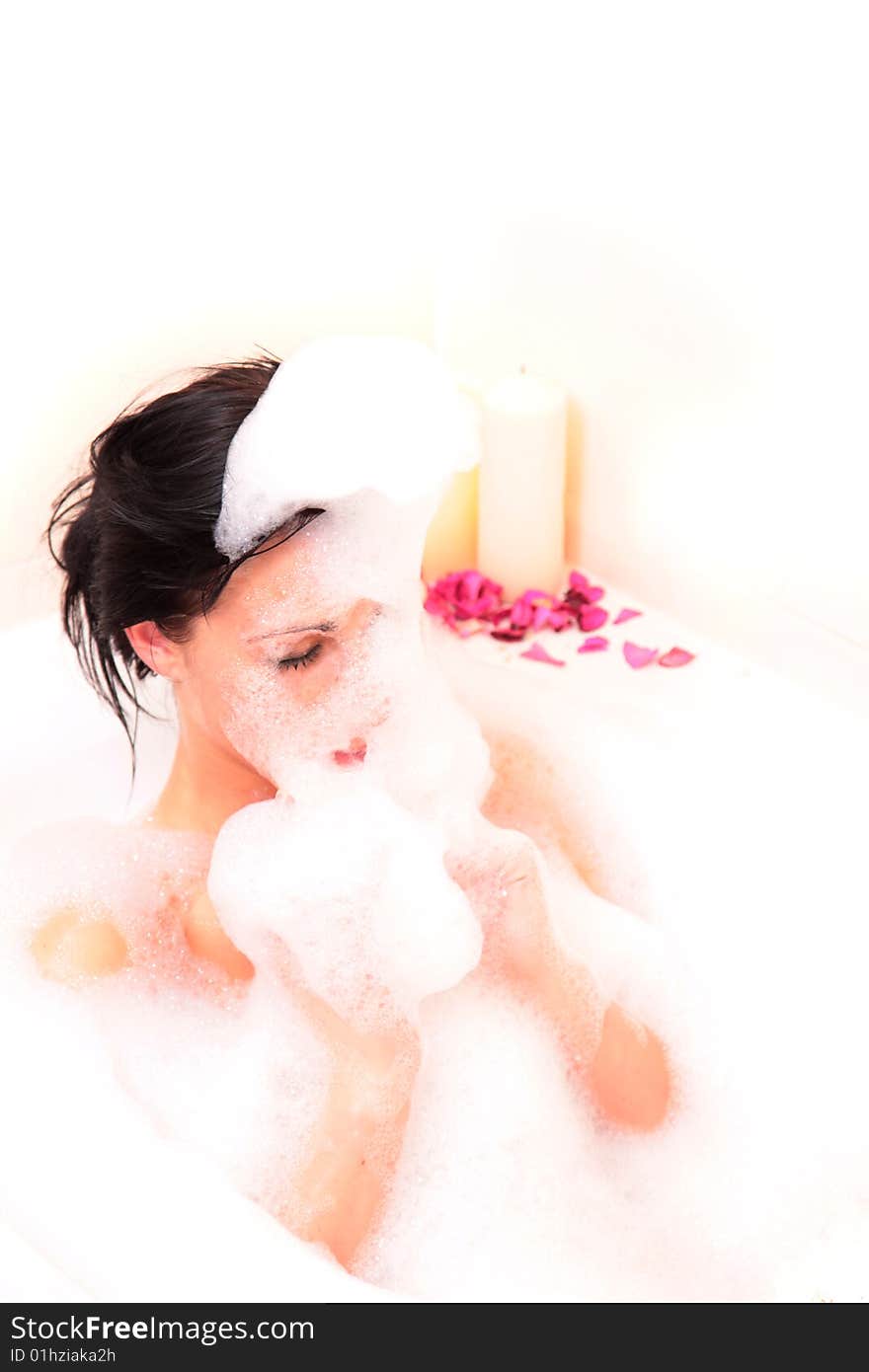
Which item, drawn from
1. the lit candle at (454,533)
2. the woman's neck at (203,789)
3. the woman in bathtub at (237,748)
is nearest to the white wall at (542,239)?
the lit candle at (454,533)

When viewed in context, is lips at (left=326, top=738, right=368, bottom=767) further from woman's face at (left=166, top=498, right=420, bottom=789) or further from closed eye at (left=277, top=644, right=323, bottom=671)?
closed eye at (left=277, top=644, right=323, bottom=671)

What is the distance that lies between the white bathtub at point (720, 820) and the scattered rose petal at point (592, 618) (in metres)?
0.05

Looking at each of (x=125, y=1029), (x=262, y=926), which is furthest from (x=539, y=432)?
(x=125, y=1029)

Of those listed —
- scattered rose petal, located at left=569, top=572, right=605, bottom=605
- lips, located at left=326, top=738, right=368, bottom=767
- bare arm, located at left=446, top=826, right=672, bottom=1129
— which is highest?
lips, located at left=326, top=738, right=368, bottom=767

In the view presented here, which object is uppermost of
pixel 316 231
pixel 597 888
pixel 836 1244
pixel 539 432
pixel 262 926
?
pixel 316 231

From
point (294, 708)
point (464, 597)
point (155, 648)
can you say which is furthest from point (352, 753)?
point (464, 597)

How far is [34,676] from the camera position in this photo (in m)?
1.70

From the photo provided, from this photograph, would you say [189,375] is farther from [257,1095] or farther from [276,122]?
[257,1095]

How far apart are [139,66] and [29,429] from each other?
40 centimetres

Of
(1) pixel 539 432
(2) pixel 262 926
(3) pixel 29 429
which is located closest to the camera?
(2) pixel 262 926

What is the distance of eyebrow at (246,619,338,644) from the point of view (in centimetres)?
126

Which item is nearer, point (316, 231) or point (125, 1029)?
point (125, 1029)

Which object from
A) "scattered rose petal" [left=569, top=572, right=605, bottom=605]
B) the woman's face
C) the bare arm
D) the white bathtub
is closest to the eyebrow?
the woman's face

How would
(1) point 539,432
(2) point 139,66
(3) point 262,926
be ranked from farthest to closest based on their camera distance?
1. (1) point 539,432
2. (2) point 139,66
3. (3) point 262,926
